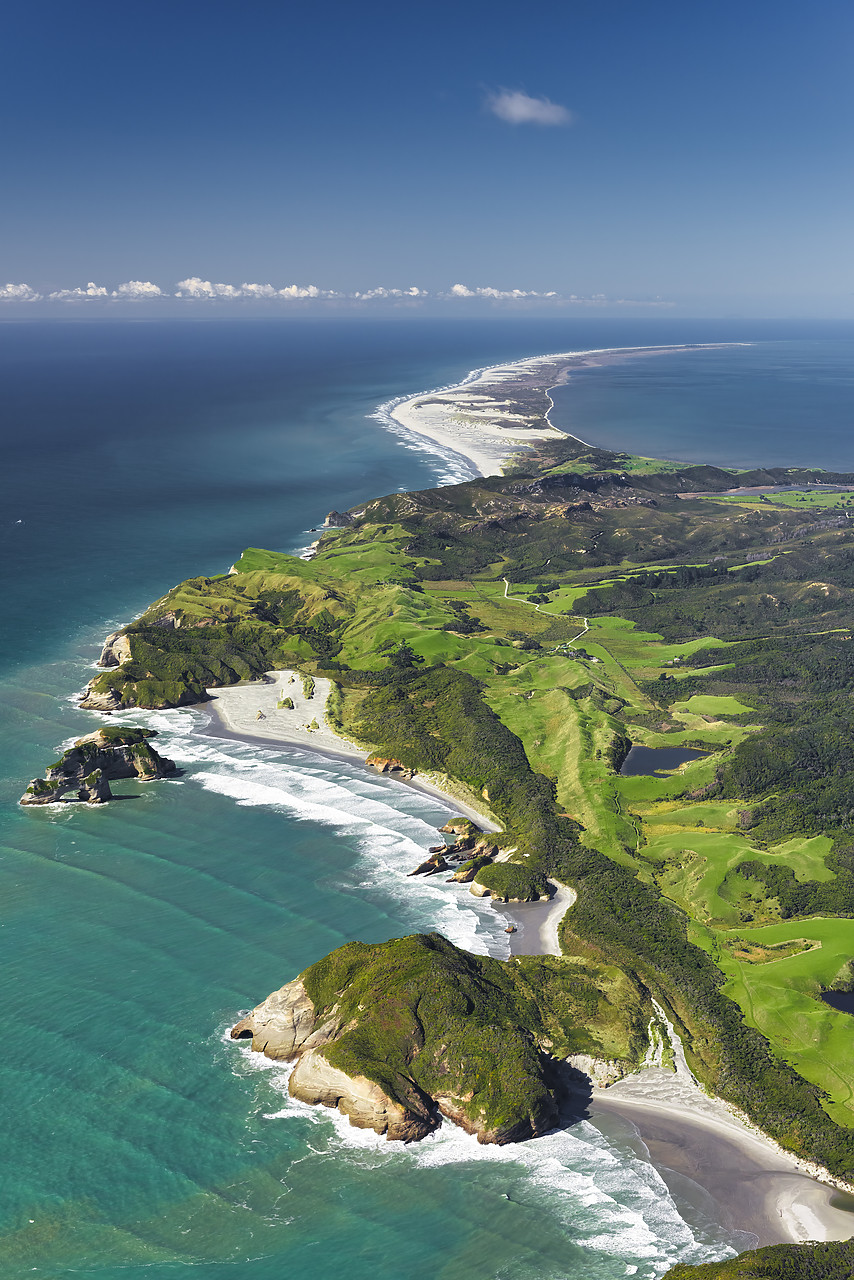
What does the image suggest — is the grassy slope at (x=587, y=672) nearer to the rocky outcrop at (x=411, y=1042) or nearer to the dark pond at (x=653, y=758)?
the dark pond at (x=653, y=758)

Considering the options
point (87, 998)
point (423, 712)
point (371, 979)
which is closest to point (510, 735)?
point (423, 712)

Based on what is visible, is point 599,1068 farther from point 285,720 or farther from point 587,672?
point 587,672

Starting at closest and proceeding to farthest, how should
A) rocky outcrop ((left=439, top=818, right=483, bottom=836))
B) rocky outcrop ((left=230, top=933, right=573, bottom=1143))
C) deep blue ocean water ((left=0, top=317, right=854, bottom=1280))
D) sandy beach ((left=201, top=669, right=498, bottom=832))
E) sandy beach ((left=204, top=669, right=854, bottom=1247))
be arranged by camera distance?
deep blue ocean water ((left=0, top=317, right=854, bottom=1280)) → sandy beach ((left=204, top=669, right=854, bottom=1247)) → rocky outcrop ((left=230, top=933, right=573, bottom=1143)) → rocky outcrop ((left=439, top=818, right=483, bottom=836)) → sandy beach ((left=201, top=669, right=498, bottom=832))

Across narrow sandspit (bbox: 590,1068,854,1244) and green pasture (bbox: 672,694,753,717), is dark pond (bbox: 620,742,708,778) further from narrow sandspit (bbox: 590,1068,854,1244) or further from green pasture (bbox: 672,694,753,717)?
narrow sandspit (bbox: 590,1068,854,1244)

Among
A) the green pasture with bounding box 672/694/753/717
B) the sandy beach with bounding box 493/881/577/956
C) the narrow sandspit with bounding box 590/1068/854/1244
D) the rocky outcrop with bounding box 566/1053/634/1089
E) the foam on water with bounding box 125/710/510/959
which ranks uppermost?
the green pasture with bounding box 672/694/753/717

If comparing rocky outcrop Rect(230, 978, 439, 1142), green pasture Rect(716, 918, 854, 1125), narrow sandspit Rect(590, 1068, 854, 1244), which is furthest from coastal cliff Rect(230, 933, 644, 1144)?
green pasture Rect(716, 918, 854, 1125)

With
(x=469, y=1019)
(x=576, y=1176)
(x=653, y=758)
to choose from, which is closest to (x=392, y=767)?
(x=653, y=758)

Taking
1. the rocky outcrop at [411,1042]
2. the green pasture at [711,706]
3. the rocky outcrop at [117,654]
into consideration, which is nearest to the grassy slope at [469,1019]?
the rocky outcrop at [411,1042]
